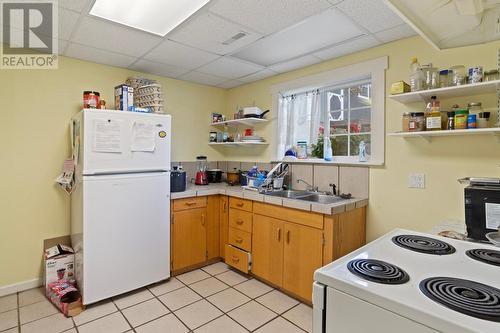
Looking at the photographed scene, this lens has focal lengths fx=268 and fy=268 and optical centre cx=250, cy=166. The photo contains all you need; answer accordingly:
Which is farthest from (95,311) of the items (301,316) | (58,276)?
(301,316)

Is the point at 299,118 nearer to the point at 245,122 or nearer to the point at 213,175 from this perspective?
the point at 245,122

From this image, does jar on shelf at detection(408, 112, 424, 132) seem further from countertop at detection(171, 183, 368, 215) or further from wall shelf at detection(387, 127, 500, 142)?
countertop at detection(171, 183, 368, 215)

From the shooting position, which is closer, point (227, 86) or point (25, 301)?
point (25, 301)

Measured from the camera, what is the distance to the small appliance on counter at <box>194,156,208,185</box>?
3504 mm

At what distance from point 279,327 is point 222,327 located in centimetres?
43

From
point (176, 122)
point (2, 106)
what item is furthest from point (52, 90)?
point (176, 122)

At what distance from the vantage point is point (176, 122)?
3.55 m

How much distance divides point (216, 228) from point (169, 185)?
32.6 inches

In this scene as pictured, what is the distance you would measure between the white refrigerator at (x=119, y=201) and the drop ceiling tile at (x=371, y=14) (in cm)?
183

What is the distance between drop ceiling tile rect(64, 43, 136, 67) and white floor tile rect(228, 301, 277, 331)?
2648mm

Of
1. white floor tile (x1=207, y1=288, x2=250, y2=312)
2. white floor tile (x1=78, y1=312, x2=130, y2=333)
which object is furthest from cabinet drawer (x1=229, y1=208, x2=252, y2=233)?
white floor tile (x1=78, y1=312, x2=130, y2=333)

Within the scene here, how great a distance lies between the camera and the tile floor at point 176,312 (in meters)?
2.01

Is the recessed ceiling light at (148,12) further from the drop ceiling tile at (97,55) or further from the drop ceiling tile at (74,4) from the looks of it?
the drop ceiling tile at (97,55)

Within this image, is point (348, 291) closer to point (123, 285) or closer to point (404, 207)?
point (404, 207)
